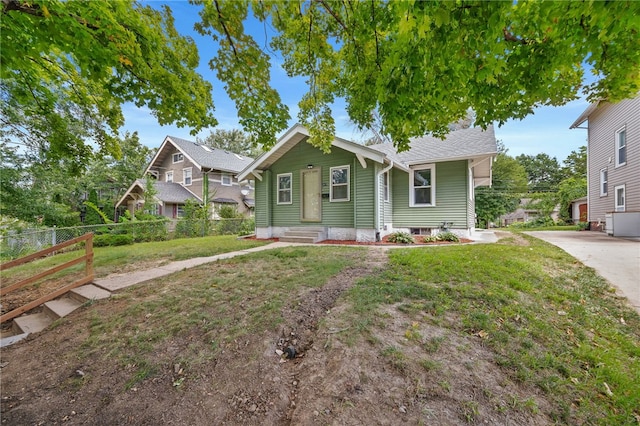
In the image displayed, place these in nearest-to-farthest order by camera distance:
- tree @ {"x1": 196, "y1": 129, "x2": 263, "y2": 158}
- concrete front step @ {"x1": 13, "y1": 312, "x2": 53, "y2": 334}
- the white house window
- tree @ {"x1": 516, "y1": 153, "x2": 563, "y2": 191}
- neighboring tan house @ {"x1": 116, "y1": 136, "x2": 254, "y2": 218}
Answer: concrete front step @ {"x1": 13, "y1": 312, "x2": 53, "y2": 334}, neighboring tan house @ {"x1": 116, "y1": 136, "x2": 254, "y2": 218}, the white house window, tree @ {"x1": 196, "y1": 129, "x2": 263, "y2": 158}, tree @ {"x1": 516, "y1": 153, "x2": 563, "y2": 191}

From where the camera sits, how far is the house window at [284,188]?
35.2 feet

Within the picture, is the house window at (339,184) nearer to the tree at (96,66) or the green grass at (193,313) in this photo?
the green grass at (193,313)

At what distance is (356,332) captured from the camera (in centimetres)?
260

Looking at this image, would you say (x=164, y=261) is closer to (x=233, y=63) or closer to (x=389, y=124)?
(x=233, y=63)

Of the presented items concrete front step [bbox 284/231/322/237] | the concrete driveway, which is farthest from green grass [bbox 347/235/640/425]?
concrete front step [bbox 284/231/322/237]

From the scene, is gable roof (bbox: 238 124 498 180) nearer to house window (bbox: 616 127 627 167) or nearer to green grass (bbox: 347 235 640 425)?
green grass (bbox: 347 235 640 425)

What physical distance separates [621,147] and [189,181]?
87.4ft

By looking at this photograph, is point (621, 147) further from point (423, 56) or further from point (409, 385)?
point (409, 385)

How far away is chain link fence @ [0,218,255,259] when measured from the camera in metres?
10.2

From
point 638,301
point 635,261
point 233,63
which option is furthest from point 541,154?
point 233,63

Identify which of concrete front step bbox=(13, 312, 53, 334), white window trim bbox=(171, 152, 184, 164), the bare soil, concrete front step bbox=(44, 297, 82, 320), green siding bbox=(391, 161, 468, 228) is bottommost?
concrete front step bbox=(13, 312, 53, 334)

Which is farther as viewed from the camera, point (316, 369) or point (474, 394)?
point (316, 369)

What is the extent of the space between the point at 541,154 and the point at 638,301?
50.7 meters

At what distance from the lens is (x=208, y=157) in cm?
2198
